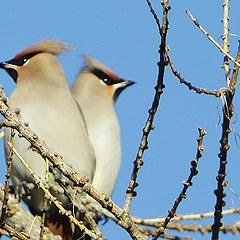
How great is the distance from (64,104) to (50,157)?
5.35ft

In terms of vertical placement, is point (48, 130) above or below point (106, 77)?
below

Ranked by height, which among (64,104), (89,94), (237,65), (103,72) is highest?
(103,72)

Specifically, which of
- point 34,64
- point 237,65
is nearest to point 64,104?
point 34,64

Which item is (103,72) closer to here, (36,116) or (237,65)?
(36,116)

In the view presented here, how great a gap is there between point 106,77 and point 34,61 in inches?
29.9

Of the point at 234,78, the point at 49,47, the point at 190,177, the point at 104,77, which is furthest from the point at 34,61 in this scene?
the point at 190,177

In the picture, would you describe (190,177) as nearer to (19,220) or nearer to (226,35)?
(226,35)

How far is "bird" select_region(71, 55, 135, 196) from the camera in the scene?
4026 millimetres

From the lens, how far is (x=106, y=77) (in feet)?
14.7

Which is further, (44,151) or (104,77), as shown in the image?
(104,77)

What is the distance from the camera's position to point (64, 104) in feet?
11.5

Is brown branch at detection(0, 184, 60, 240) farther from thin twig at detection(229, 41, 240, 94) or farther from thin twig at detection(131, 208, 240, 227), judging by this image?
thin twig at detection(229, 41, 240, 94)

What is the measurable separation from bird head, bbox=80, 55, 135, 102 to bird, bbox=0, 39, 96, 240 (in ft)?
2.12

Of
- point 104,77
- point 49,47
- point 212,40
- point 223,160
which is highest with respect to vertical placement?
point 104,77
